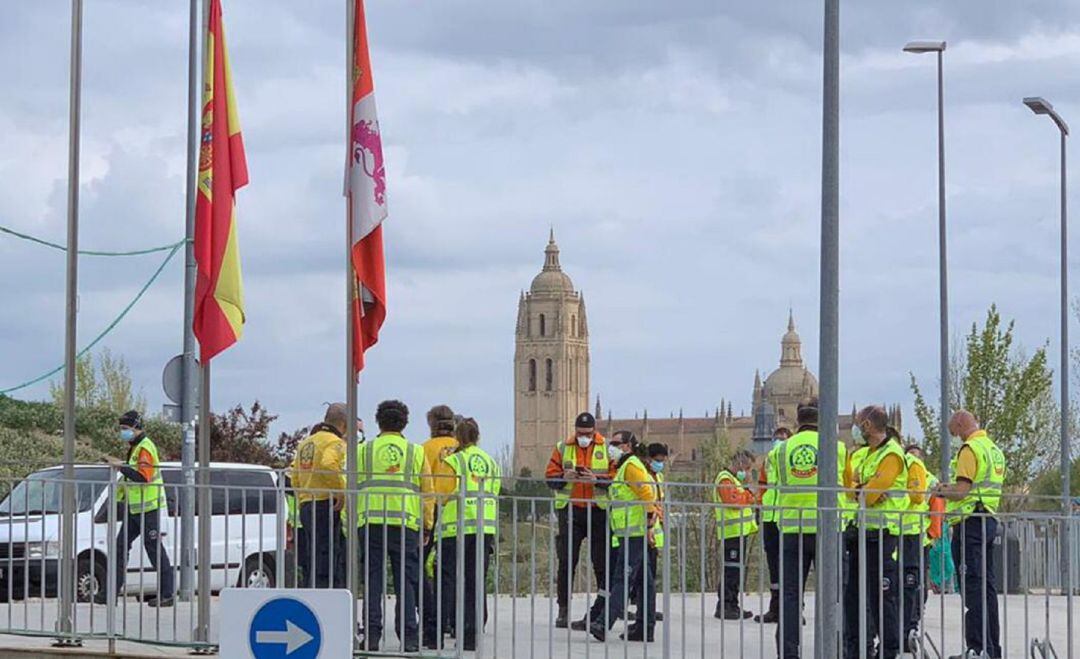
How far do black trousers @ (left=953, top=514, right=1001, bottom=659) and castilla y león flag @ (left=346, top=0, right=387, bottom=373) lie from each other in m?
4.14

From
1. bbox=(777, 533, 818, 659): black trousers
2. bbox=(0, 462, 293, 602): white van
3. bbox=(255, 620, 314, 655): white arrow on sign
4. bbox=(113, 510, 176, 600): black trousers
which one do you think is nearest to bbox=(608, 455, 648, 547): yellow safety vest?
bbox=(777, 533, 818, 659): black trousers

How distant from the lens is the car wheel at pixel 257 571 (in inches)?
527

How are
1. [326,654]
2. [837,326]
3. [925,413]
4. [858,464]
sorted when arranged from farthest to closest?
[925,413]
[858,464]
[837,326]
[326,654]

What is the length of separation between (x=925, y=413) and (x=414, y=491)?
29029mm

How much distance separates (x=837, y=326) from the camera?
14266mm

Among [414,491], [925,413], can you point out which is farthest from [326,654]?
[925,413]

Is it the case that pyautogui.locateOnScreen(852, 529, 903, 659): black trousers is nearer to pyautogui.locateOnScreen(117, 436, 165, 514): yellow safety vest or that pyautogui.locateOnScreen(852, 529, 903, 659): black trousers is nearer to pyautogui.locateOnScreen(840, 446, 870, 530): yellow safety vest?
pyautogui.locateOnScreen(840, 446, 870, 530): yellow safety vest

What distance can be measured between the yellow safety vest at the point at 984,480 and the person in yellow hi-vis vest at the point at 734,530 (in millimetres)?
1432

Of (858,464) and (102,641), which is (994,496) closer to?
(858,464)

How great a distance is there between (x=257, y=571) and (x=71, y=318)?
7.99ft

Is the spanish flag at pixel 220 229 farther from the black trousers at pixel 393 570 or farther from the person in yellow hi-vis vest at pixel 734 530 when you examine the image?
the person in yellow hi-vis vest at pixel 734 530

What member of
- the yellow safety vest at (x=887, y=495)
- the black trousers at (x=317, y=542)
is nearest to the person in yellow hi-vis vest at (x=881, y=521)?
the yellow safety vest at (x=887, y=495)

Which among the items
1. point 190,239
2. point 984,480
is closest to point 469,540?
point 984,480

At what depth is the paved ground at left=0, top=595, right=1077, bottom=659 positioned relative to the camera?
13.5 meters
